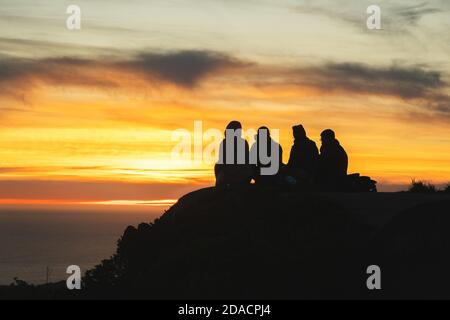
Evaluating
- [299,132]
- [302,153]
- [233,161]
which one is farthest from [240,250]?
[299,132]

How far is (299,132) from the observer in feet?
95.7

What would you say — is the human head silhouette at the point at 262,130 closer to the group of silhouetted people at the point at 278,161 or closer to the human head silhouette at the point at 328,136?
the group of silhouetted people at the point at 278,161

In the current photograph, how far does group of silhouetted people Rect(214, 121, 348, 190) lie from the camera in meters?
27.2

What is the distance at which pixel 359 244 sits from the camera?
22828mm

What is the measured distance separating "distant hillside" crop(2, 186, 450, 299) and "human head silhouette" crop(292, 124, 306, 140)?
3383 mm

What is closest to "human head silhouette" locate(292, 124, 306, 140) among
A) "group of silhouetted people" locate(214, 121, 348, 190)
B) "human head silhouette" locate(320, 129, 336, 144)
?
"group of silhouetted people" locate(214, 121, 348, 190)

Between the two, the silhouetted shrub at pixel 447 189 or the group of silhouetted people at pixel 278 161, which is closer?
the group of silhouetted people at pixel 278 161

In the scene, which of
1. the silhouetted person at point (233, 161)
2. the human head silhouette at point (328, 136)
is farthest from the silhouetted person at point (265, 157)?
the human head silhouette at point (328, 136)

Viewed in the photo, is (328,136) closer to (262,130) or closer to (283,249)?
(262,130)

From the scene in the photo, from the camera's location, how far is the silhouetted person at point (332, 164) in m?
29.1

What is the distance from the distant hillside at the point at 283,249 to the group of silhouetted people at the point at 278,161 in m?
1.04

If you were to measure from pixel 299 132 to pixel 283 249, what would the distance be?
23.4ft

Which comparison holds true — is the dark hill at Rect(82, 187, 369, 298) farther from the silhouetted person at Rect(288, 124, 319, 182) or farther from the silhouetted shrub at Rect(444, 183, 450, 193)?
the silhouetted shrub at Rect(444, 183, 450, 193)
